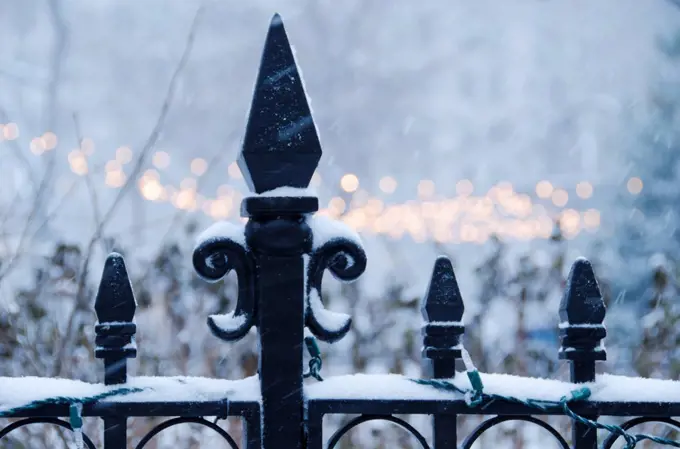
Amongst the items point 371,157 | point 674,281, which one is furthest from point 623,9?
point 674,281

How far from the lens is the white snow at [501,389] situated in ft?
5.52

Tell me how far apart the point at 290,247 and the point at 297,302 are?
4.9 inches

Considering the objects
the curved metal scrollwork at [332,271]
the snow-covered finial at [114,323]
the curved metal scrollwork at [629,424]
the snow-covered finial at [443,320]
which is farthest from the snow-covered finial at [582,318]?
the snow-covered finial at [114,323]

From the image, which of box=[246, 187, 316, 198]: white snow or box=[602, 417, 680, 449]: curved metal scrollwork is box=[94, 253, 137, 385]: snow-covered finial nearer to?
box=[246, 187, 316, 198]: white snow

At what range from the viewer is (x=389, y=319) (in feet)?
14.8

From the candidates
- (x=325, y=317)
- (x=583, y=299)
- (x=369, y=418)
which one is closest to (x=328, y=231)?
(x=325, y=317)

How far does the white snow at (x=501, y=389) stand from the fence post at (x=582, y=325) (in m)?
0.05

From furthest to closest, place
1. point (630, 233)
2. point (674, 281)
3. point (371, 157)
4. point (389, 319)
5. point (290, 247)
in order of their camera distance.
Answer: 1. point (371, 157)
2. point (630, 233)
3. point (674, 281)
4. point (389, 319)
5. point (290, 247)

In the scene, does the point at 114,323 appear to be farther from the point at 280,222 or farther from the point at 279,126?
the point at 279,126

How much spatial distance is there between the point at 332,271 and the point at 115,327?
0.51 metres

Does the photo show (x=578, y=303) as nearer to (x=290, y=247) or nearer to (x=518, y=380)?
(x=518, y=380)

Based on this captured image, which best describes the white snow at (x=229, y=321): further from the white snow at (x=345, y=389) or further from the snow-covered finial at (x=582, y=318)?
the snow-covered finial at (x=582, y=318)

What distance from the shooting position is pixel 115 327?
167 cm

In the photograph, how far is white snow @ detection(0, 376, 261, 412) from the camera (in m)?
1.62
